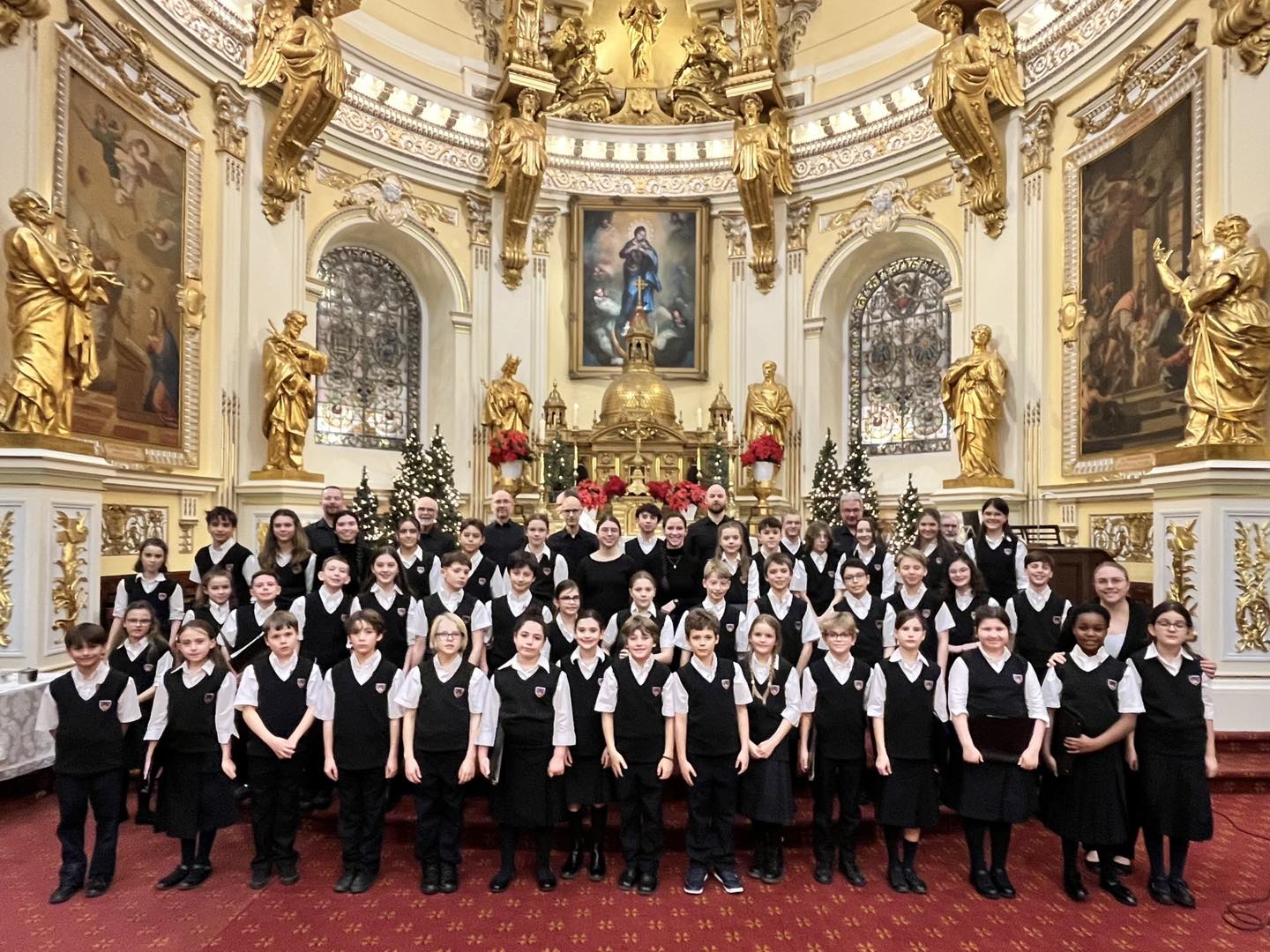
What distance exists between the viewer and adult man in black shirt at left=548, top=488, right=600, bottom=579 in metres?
6.50

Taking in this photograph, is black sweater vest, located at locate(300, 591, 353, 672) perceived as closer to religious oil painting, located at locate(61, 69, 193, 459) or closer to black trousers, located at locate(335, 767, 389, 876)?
black trousers, located at locate(335, 767, 389, 876)

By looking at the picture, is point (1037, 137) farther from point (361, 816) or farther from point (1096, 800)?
point (361, 816)

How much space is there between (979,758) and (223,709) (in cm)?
374

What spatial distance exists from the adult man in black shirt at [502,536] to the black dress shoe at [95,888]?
310cm

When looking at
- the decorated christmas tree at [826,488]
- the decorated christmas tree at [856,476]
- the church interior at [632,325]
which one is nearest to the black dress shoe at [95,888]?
the church interior at [632,325]

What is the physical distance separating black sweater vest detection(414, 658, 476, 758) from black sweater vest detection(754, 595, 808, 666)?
1.89m

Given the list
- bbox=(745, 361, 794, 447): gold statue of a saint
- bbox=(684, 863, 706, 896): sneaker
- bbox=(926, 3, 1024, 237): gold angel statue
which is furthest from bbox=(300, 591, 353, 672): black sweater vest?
bbox=(926, 3, 1024, 237): gold angel statue

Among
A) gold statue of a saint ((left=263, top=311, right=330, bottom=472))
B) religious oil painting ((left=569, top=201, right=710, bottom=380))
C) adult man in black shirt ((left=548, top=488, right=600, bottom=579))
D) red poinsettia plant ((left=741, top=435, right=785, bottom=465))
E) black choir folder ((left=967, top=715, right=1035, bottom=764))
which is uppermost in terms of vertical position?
religious oil painting ((left=569, top=201, right=710, bottom=380))

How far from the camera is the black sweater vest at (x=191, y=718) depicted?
4422mm

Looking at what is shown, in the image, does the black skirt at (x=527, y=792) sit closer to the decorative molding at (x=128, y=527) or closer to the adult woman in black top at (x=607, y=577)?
the adult woman in black top at (x=607, y=577)

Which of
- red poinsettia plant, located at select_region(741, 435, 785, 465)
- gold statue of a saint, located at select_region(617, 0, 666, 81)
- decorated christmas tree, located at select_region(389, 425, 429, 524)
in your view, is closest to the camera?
decorated christmas tree, located at select_region(389, 425, 429, 524)

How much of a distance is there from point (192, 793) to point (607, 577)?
2.66m

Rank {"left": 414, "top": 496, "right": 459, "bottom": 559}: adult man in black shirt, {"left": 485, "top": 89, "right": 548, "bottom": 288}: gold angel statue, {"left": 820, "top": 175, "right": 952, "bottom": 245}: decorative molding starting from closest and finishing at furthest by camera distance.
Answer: {"left": 414, "top": 496, "right": 459, "bottom": 559}: adult man in black shirt, {"left": 820, "top": 175, "right": 952, "bottom": 245}: decorative molding, {"left": 485, "top": 89, "right": 548, "bottom": 288}: gold angel statue

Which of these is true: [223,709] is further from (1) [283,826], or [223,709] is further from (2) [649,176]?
(2) [649,176]
